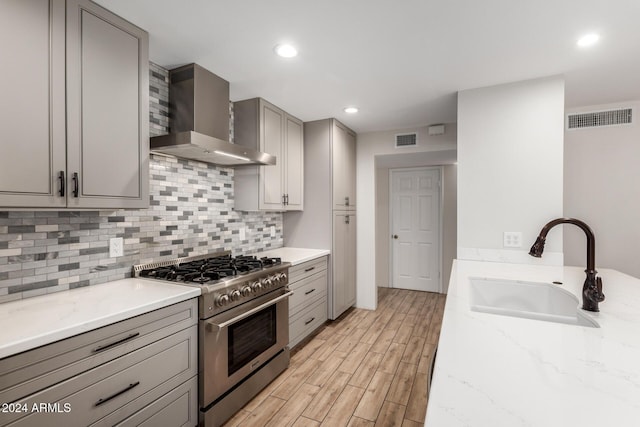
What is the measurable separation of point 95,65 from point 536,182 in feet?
9.96

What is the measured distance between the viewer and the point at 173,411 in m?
1.63

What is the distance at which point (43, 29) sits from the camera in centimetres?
137

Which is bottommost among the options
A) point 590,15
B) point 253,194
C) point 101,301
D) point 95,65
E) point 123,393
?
point 123,393

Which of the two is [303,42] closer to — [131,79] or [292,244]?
[131,79]

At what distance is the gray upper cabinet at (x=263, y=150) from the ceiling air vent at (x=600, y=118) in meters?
2.97

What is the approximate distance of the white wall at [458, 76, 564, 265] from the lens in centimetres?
239

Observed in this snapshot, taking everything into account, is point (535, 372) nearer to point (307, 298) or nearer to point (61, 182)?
point (61, 182)

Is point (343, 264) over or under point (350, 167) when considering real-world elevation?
under

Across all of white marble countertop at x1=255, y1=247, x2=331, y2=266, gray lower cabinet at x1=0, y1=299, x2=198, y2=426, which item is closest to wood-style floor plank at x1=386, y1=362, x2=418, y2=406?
white marble countertop at x1=255, y1=247, x2=331, y2=266

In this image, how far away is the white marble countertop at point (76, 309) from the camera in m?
1.12

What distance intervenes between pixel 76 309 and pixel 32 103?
0.93m

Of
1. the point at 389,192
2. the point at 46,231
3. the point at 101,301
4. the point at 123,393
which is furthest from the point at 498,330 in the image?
the point at 389,192

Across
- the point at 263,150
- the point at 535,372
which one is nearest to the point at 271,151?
the point at 263,150

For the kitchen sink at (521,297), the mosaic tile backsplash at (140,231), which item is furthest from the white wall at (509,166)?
the mosaic tile backsplash at (140,231)
